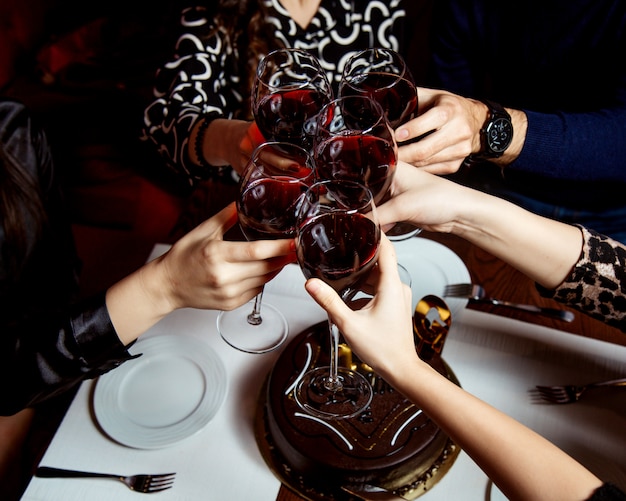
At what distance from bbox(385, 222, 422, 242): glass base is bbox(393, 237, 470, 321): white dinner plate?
0.06ft

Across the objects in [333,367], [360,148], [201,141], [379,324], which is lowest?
[333,367]

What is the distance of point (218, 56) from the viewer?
1752 mm

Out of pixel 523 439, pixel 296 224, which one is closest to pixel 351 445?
pixel 523 439

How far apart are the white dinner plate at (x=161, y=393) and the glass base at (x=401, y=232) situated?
51 cm

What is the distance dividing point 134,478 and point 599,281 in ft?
3.23

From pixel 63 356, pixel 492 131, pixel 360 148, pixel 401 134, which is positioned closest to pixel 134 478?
pixel 63 356

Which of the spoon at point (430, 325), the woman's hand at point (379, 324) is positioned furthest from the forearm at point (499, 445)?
the spoon at point (430, 325)

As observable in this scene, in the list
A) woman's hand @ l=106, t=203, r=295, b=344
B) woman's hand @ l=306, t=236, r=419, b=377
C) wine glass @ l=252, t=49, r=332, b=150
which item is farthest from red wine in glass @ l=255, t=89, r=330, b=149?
woman's hand @ l=306, t=236, r=419, b=377

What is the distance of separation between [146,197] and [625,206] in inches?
68.2

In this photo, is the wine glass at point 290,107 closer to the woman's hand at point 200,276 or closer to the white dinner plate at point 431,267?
the woman's hand at point 200,276

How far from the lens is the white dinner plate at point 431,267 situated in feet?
3.96

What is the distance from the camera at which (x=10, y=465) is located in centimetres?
124

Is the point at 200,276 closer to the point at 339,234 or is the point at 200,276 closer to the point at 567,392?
the point at 339,234

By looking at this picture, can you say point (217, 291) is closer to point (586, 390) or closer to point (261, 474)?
point (261, 474)
